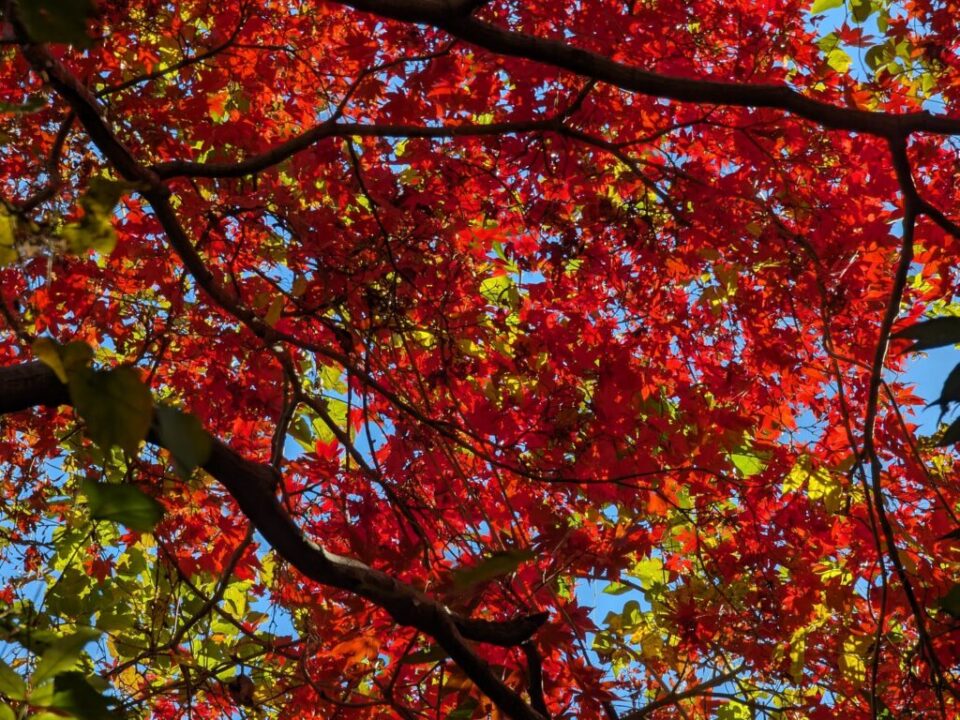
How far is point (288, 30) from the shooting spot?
5.11 m

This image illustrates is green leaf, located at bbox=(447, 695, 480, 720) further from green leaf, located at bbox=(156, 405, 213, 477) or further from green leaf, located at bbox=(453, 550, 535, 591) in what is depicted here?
green leaf, located at bbox=(156, 405, 213, 477)

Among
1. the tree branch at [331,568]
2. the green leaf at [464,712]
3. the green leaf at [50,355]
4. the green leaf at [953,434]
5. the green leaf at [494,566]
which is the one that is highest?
the tree branch at [331,568]

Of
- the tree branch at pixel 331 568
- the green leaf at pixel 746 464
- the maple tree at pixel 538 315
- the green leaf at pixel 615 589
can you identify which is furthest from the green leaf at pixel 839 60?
the tree branch at pixel 331 568

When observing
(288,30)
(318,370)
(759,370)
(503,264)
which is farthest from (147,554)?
(759,370)

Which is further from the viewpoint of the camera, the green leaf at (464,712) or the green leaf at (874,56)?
the green leaf at (874,56)

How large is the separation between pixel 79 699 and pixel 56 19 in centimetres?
64

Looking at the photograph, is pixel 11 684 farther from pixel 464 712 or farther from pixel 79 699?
pixel 464 712

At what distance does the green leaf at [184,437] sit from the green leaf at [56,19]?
33cm

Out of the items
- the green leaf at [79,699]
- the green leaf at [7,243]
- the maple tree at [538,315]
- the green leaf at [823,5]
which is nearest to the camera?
the green leaf at [79,699]

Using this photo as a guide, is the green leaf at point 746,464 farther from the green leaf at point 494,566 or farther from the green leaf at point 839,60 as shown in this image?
the green leaf at point 494,566

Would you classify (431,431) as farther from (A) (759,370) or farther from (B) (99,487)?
(B) (99,487)

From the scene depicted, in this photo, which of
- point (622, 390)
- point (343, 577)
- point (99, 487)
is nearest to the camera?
point (99, 487)

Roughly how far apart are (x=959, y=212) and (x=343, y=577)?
154 inches

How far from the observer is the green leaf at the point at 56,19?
806 mm
